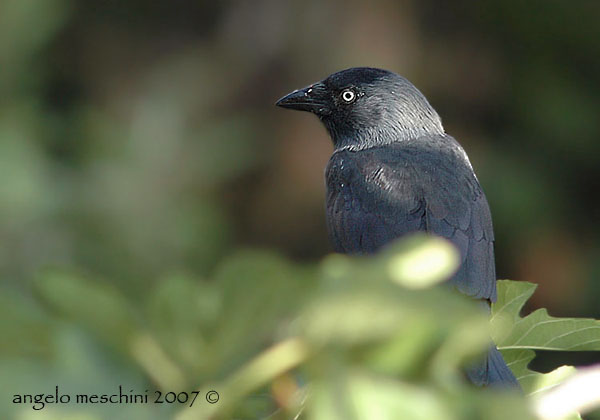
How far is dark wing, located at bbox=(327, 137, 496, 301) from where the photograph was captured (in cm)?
378

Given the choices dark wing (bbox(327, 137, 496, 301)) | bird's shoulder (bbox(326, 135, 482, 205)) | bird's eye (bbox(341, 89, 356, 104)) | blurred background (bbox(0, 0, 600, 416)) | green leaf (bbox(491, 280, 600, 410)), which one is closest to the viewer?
green leaf (bbox(491, 280, 600, 410))

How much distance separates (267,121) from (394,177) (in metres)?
5.03

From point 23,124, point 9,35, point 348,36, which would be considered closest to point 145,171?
point 23,124

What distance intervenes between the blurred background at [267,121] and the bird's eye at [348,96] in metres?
2.65

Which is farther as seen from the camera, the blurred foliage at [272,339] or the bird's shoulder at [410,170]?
the bird's shoulder at [410,170]

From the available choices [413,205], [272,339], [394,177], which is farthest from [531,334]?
[394,177]

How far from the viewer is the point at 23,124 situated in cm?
743

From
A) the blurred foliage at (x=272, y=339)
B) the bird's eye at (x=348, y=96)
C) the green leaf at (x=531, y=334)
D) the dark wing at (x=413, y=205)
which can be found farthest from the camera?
the bird's eye at (x=348, y=96)

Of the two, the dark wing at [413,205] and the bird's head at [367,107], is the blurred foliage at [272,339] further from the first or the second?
the bird's head at [367,107]

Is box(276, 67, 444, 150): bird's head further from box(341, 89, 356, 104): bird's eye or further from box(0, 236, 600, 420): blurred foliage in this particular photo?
box(0, 236, 600, 420): blurred foliage

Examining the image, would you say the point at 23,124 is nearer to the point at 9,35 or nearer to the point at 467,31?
the point at 9,35

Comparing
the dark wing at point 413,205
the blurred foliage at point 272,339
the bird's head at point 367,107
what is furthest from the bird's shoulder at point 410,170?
the blurred foliage at point 272,339

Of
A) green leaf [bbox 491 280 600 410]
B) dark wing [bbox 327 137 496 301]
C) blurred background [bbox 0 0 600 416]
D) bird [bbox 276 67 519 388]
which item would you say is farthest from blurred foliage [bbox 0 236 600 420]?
blurred background [bbox 0 0 600 416]

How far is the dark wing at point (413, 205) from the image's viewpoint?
149 inches
